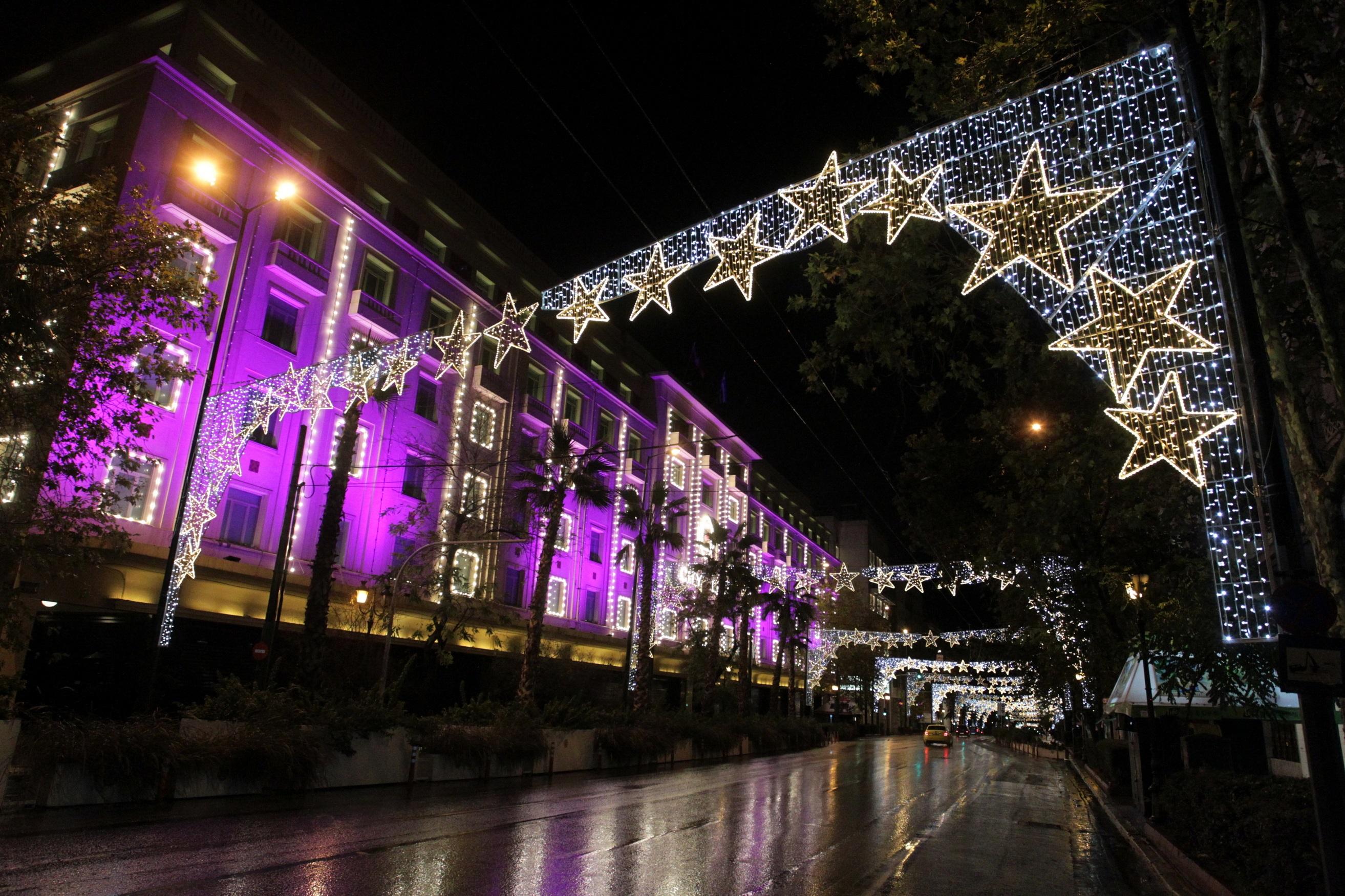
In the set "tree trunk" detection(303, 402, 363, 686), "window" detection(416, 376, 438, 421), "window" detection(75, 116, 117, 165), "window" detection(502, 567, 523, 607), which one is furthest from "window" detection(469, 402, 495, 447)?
"window" detection(75, 116, 117, 165)

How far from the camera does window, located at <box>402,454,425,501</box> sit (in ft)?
111

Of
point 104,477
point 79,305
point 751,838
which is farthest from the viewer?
point 104,477

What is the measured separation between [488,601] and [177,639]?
429 inches

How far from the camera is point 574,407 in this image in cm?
4753

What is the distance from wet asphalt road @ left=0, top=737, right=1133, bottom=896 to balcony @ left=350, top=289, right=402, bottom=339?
64.2ft

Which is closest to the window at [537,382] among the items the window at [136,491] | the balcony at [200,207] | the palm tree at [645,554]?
the palm tree at [645,554]

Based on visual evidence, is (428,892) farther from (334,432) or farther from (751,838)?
(334,432)

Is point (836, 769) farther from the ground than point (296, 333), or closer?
closer

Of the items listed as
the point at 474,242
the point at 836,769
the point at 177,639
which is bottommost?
the point at 836,769

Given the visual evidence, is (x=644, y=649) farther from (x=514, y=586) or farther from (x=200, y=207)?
(x=200, y=207)

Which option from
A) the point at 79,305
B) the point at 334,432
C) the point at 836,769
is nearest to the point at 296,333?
the point at 334,432

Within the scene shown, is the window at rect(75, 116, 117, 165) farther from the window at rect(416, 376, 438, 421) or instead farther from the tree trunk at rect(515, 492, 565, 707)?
the tree trunk at rect(515, 492, 565, 707)

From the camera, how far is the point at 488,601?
3344cm

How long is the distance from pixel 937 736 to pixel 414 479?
1584 inches
